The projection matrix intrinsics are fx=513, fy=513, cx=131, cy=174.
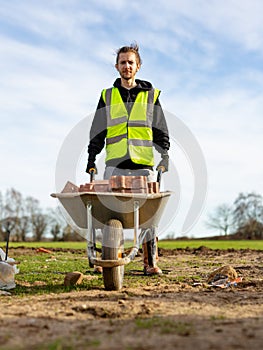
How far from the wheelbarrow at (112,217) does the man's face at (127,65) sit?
4.81 ft

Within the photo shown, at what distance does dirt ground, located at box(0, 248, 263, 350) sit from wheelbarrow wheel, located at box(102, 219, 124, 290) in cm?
12

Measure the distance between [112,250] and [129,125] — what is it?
5.08ft

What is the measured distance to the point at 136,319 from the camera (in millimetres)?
3219

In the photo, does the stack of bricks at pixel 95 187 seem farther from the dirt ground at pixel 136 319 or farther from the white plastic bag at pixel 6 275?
the white plastic bag at pixel 6 275

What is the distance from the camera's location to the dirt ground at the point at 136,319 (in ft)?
8.50

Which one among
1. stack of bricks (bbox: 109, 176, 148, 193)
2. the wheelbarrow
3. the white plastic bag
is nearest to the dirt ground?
the wheelbarrow

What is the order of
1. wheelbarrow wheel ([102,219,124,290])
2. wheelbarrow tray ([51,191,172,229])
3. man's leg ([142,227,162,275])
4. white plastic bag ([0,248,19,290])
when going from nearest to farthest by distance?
wheelbarrow wheel ([102,219,124,290]), wheelbarrow tray ([51,191,172,229]), white plastic bag ([0,248,19,290]), man's leg ([142,227,162,275])

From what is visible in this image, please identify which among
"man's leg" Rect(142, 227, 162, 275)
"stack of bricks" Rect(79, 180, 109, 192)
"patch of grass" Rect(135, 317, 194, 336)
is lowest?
"patch of grass" Rect(135, 317, 194, 336)

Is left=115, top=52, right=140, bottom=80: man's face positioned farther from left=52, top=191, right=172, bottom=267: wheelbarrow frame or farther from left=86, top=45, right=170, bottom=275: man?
left=52, top=191, right=172, bottom=267: wheelbarrow frame

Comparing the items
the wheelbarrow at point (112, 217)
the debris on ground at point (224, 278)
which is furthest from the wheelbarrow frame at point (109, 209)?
the debris on ground at point (224, 278)

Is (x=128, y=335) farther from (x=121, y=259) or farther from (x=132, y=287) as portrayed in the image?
(x=132, y=287)

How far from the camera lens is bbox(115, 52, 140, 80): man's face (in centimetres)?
555

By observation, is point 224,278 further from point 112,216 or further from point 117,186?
point 117,186

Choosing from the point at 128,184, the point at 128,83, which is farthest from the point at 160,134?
the point at 128,184
